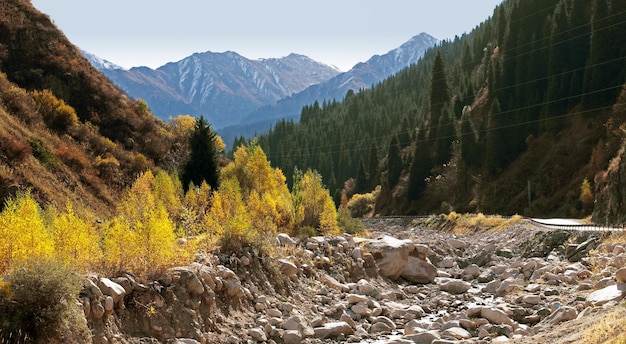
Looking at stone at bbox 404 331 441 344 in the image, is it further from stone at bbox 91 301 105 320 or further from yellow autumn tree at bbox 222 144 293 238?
yellow autumn tree at bbox 222 144 293 238

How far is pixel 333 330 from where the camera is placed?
13.2 meters

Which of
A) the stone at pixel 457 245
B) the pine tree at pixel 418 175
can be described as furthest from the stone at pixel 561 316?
the pine tree at pixel 418 175

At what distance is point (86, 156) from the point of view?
37.2m

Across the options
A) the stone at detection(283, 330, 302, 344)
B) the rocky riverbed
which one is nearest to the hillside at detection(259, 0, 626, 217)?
the rocky riverbed

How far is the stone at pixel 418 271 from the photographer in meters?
21.4

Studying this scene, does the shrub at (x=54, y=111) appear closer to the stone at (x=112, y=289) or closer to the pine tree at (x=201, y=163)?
the pine tree at (x=201, y=163)

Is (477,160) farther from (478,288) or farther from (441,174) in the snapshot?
(478,288)

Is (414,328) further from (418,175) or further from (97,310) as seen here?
(418,175)

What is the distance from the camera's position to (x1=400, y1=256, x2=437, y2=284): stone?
70.3ft

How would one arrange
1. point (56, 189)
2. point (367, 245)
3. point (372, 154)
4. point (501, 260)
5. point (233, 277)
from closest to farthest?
point (233, 277), point (367, 245), point (501, 260), point (56, 189), point (372, 154)

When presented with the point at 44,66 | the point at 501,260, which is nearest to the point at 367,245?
the point at 501,260

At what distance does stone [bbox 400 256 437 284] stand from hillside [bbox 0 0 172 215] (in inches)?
650

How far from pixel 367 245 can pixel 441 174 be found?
191 feet

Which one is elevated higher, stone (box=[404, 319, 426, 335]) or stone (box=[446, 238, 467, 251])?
stone (box=[404, 319, 426, 335])
